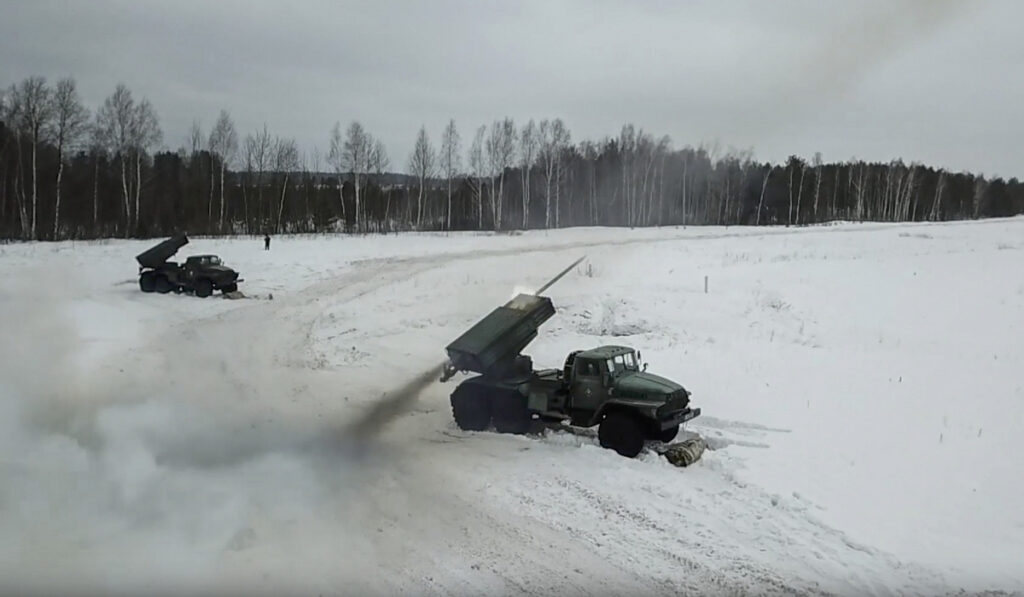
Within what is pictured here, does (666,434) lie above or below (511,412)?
below

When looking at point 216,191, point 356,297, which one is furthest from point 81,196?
point 216,191

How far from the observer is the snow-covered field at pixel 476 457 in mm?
7355

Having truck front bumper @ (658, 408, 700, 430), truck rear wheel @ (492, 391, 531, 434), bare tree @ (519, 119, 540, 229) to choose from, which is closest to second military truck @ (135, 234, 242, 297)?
truck rear wheel @ (492, 391, 531, 434)

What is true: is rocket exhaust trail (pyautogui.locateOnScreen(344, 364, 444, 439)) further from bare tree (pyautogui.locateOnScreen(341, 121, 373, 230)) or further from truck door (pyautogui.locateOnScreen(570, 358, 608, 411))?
bare tree (pyautogui.locateOnScreen(341, 121, 373, 230))

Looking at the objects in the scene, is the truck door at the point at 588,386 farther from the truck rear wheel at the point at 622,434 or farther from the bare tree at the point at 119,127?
the bare tree at the point at 119,127

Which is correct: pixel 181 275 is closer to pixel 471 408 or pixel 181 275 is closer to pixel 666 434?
pixel 471 408

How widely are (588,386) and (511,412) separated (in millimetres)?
1497

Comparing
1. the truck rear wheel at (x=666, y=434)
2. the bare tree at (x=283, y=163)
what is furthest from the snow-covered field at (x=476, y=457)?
the bare tree at (x=283, y=163)

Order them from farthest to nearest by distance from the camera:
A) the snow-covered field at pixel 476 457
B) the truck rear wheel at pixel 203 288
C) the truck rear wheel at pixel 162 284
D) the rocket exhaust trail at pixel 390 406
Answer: the truck rear wheel at pixel 162 284 < the truck rear wheel at pixel 203 288 < the rocket exhaust trail at pixel 390 406 < the snow-covered field at pixel 476 457

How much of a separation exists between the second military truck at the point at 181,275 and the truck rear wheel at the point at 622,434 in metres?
20.0

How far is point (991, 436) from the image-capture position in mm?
12555

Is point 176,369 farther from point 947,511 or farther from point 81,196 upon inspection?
point 947,511

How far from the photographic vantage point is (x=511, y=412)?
1248 cm

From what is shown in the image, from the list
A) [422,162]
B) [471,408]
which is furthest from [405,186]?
[471,408]
